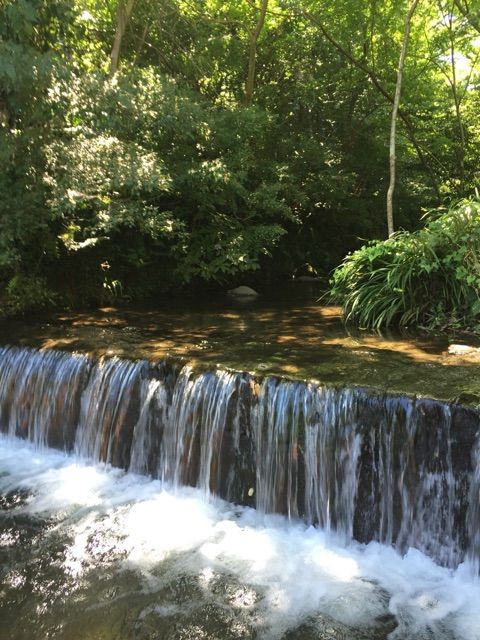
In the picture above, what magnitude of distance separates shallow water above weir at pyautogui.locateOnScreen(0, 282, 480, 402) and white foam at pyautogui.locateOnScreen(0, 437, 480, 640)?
1.27 meters

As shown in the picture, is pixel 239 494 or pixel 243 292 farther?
pixel 243 292

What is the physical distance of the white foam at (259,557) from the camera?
131 inches

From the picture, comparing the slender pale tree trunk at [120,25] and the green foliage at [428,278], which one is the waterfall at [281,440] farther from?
the slender pale tree trunk at [120,25]

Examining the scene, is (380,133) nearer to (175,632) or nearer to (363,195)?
(363,195)

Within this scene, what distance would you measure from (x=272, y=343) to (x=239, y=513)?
7.25 ft

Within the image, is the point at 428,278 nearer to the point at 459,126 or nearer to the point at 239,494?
the point at 239,494

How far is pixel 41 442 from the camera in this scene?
227 inches

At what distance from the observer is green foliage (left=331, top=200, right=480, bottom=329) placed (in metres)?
6.60

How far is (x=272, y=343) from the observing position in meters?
6.22

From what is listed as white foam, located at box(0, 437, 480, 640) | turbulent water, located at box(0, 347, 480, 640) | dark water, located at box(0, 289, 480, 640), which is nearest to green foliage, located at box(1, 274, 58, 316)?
dark water, located at box(0, 289, 480, 640)

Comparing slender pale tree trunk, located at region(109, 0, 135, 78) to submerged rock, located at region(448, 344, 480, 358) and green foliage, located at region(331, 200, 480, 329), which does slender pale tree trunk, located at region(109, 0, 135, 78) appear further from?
submerged rock, located at region(448, 344, 480, 358)

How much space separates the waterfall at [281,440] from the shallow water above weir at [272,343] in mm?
270


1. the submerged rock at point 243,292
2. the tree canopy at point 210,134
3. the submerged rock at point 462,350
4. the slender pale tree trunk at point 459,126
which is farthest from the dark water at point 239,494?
the slender pale tree trunk at point 459,126

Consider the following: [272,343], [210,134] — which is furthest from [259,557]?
[210,134]
